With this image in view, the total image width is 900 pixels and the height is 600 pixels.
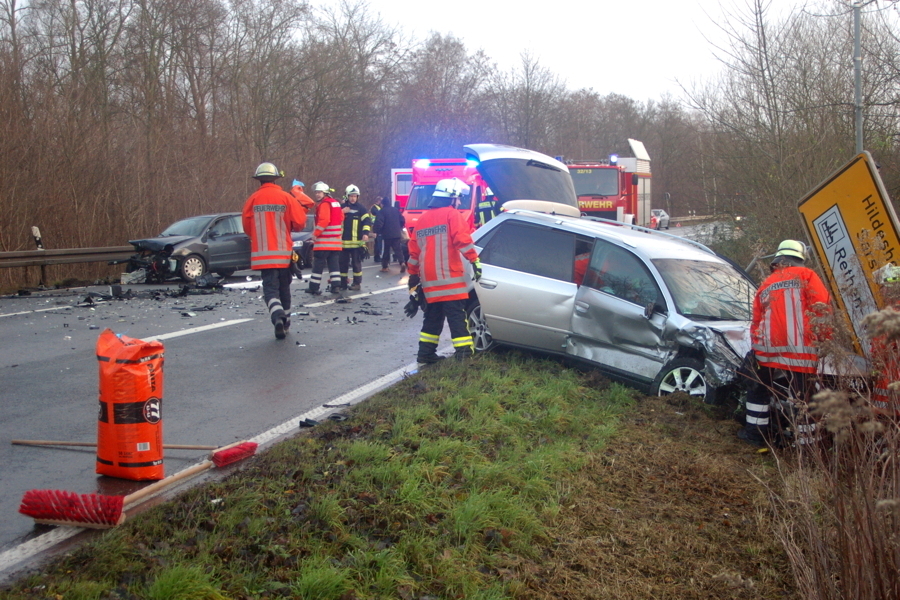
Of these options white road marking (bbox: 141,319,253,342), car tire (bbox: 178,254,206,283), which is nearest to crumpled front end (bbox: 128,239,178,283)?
car tire (bbox: 178,254,206,283)

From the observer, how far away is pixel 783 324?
19.2ft

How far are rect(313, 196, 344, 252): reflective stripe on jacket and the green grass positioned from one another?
8489mm

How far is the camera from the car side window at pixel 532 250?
7867mm

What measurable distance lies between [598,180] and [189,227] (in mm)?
12759

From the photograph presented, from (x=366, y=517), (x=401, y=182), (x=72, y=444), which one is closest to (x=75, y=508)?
(x=366, y=517)

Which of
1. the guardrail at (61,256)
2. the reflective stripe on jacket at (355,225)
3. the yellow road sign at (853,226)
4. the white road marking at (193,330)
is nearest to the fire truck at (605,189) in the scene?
the reflective stripe on jacket at (355,225)

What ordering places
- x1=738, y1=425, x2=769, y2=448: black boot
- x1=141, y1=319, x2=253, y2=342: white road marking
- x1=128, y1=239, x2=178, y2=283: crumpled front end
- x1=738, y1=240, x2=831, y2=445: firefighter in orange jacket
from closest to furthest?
x1=738, y1=240, x2=831, y2=445: firefighter in orange jacket → x1=738, y1=425, x2=769, y2=448: black boot → x1=141, y1=319, x2=253, y2=342: white road marking → x1=128, y1=239, x2=178, y2=283: crumpled front end

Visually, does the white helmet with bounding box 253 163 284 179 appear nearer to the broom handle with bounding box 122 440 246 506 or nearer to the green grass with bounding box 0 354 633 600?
the green grass with bounding box 0 354 633 600

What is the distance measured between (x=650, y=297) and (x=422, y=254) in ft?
7.36

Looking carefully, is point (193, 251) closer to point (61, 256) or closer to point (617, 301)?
point (61, 256)

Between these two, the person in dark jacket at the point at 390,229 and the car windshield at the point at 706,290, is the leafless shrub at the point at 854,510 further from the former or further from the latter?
the person in dark jacket at the point at 390,229

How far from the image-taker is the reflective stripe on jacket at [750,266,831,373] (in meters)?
5.76

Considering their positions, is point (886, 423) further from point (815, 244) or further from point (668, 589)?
point (815, 244)

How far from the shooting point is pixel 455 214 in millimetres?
7828
